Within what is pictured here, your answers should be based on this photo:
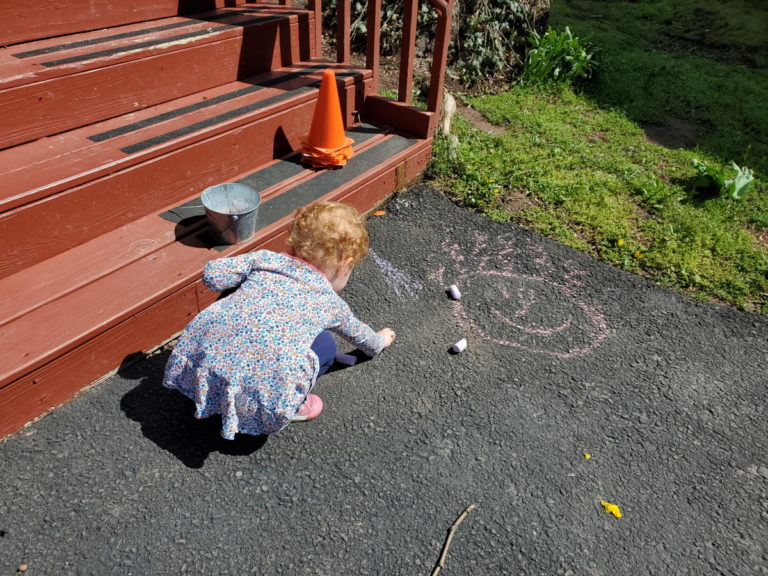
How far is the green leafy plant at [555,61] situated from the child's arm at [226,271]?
4.76m

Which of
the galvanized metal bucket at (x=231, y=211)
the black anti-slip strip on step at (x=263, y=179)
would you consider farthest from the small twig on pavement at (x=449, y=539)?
the black anti-slip strip on step at (x=263, y=179)

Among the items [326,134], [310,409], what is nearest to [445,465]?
[310,409]

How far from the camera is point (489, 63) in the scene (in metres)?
6.05

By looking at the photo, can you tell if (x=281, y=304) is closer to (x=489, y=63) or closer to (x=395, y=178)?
(x=395, y=178)

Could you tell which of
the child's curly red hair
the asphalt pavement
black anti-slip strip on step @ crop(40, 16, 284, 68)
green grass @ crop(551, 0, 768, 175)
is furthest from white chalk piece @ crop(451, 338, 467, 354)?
green grass @ crop(551, 0, 768, 175)

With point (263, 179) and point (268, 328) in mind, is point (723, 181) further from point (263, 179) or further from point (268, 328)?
point (268, 328)

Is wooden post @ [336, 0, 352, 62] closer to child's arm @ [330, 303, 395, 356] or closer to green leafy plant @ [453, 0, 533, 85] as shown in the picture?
green leafy plant @ [453, 0, 533, 85]

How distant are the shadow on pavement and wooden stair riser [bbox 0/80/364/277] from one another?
764mm

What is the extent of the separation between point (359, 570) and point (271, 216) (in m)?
1.94

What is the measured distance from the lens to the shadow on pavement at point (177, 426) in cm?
234

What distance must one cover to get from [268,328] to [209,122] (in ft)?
5.91

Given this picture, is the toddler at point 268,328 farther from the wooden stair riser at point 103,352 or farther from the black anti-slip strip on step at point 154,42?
the black anti-slip strip on step at point 154,42

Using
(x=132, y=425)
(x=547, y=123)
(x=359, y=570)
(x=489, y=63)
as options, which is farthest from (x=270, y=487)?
(x=489, y=63)

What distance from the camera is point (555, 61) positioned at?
6.06 meters
